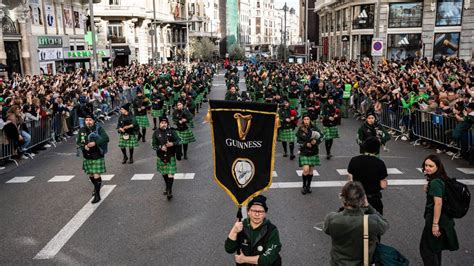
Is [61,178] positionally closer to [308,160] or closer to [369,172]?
[308,160]

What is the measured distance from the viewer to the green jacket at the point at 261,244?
3979 millimetres

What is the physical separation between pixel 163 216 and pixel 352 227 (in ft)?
15.0

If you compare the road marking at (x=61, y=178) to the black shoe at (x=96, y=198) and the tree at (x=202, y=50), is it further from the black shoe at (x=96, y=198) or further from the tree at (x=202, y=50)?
the tree at (x=202, y=50)

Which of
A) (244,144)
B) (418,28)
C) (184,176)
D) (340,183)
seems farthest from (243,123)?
(418,28)

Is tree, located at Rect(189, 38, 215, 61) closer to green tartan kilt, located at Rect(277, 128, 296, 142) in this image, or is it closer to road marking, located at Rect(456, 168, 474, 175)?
green tartan kilt, located at Rect(277, 128, 296, 142)

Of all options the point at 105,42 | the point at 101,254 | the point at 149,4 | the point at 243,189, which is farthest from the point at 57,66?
the point at 243,189

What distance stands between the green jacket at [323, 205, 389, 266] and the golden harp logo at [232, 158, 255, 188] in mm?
926

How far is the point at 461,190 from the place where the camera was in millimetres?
4699

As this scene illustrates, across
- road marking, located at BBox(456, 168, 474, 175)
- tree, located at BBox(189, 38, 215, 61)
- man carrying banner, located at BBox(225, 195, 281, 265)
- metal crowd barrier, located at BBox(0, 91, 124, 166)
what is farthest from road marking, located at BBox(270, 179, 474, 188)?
tree, located at BBox(189, 38, 215, 61)

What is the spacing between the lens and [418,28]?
36.2m

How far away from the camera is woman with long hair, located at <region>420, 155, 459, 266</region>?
471 cm

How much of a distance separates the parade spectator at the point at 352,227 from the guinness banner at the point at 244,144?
82 cm

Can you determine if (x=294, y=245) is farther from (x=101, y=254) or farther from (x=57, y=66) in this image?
(x=57, y=66)

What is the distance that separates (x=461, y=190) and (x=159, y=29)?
59125mm
